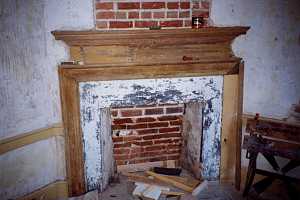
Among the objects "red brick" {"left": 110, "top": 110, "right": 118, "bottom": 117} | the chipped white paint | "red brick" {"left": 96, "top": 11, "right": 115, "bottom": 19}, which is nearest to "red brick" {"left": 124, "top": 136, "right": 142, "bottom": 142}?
"red brick" {"left": 110, "top": 110, "right": 118, "bottom": 117}

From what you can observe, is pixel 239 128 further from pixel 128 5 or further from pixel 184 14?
pixel 128 5

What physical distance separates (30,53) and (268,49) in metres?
2.34

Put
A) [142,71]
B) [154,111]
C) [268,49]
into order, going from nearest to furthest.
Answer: [142,71]
[268,49]
[154,111]

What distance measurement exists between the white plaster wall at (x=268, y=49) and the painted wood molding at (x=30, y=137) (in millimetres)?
1911

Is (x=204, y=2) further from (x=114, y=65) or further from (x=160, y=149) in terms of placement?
(x=160, y=149)

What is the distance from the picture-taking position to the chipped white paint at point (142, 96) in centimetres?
301

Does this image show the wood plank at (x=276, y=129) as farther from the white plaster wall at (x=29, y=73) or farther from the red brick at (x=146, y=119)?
the white plaster wall at (x=29, y=73)

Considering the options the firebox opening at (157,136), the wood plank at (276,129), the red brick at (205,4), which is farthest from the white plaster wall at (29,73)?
the wood plank at (276,129)

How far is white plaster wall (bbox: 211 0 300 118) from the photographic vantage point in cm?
296

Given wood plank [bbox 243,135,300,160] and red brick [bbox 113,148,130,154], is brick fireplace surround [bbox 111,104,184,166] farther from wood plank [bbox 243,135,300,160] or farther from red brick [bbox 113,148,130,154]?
wood plank [bbox 243,135,300,160]

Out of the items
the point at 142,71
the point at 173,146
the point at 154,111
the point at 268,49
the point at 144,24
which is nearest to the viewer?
the point at 144,24

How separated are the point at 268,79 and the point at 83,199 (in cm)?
233

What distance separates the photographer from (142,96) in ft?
10.2

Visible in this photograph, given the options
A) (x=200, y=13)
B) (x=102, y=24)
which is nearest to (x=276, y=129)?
(x=200, y=13)
